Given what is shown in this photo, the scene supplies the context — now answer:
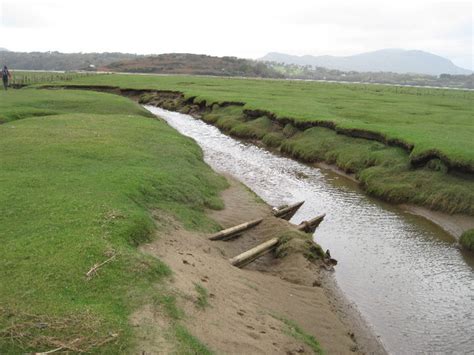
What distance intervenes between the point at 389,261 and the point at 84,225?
13.5 m

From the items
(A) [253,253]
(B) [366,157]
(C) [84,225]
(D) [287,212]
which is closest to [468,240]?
(D) [287,212]

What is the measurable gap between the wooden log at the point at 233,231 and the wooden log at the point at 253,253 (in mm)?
1506

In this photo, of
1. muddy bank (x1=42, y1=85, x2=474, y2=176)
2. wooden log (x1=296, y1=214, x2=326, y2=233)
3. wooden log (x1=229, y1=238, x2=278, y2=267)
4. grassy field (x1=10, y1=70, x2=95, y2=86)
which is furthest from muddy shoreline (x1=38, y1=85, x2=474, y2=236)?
wooden log (x1=229, y1=238, x2=278, y2=267)

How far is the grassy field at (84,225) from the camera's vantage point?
1017 cm

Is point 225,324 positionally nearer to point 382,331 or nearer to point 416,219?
point 382,331

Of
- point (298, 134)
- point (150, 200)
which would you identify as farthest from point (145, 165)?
point (298, 134)

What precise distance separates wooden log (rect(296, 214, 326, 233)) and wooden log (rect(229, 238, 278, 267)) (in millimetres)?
3126

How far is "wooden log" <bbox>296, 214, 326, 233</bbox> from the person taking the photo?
22.7 m

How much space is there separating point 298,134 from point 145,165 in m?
25.6

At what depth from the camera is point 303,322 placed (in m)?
14.4

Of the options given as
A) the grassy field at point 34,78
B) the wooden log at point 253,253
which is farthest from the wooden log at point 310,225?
the grassy field at point 34,78

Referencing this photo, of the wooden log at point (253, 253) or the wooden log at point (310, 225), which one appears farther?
the wooden log at point (310, 225)

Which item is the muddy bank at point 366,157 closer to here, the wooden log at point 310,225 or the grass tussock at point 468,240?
the grass tussock at point 468,240

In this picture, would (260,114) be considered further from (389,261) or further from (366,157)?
(389,261)
